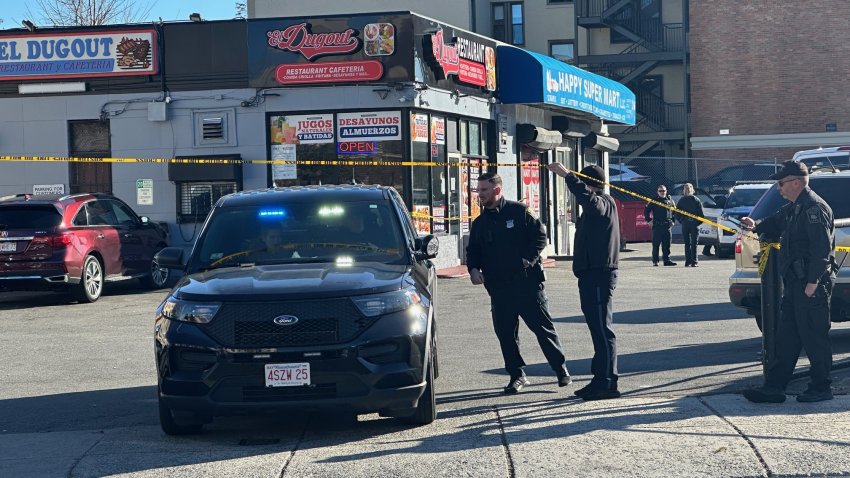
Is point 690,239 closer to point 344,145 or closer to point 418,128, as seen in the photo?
point 418,128

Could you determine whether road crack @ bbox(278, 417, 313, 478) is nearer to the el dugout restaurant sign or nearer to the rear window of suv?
the rear window of suv

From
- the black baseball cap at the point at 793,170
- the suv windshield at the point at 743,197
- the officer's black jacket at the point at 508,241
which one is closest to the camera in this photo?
the black baseball cap at the point at 793,170

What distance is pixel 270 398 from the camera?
25.0 ft

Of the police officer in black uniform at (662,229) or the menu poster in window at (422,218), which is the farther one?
the police officer in black uniform at (662,229)

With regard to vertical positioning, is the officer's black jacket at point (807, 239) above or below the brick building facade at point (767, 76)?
below

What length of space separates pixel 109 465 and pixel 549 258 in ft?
68.8

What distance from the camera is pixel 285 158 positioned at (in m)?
21.7

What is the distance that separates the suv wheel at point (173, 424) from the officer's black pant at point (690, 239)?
697 inches

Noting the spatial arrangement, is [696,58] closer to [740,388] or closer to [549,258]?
[549,258]

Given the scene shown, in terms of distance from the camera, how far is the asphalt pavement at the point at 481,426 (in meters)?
7.05

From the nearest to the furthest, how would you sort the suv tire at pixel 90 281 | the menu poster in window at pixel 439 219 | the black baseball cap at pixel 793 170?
the black baseball cap at pixel 793 170
the suv tire at pixel 90 281
the menu poster in window at pixel 439 219

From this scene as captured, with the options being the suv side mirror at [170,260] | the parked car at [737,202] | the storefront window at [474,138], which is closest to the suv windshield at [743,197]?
the parked car at [737,202]

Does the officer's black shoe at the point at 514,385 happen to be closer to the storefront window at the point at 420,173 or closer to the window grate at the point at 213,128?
the storefront window at the point at 420,173

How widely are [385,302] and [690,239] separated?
17644 mm
